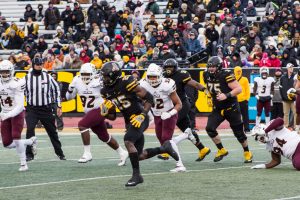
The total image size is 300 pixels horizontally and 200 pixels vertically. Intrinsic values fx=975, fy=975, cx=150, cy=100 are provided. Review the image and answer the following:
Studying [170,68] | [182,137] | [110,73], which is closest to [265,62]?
[170,68]

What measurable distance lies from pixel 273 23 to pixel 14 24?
7753 millimetres

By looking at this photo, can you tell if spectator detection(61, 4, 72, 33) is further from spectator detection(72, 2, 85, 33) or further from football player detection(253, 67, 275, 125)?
football player detection(253, 67, 275, 125)

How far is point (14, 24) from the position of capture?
2836 cm

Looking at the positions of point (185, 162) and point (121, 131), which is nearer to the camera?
point (185, 162)

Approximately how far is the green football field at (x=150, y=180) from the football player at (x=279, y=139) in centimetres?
22

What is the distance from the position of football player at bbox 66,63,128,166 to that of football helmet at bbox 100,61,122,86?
227 centimetres

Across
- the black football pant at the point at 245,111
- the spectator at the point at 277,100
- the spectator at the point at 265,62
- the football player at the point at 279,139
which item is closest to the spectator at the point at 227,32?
the spectator at the point at 265,62

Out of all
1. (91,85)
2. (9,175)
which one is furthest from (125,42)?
(9,175)

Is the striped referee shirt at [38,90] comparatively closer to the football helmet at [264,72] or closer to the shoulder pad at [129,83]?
the shoulder pad at [129,83]

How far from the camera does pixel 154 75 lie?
41.6ft

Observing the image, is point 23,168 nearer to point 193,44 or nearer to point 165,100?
point 165,100

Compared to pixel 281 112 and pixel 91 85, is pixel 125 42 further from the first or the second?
pixel 91 85

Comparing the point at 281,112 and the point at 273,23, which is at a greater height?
the point at 273,23

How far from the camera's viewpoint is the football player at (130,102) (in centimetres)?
1135
